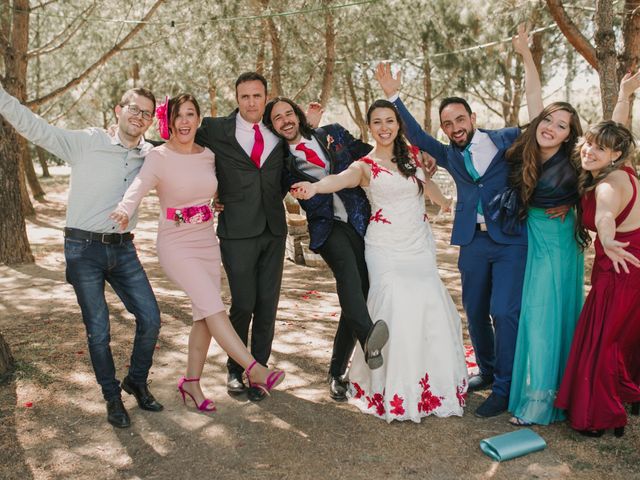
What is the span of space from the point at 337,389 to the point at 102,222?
74.3 inches

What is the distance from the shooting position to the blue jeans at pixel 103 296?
348 cm

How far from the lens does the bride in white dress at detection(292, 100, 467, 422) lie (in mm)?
3754

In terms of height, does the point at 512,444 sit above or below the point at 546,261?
below

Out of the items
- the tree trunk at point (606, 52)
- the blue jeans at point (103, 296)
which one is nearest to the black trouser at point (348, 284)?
the blue jeans at point (103, 296)

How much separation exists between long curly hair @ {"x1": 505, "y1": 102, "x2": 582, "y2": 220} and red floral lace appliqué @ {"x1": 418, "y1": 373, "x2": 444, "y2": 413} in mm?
1214

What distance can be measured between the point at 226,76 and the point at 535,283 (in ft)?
43.7

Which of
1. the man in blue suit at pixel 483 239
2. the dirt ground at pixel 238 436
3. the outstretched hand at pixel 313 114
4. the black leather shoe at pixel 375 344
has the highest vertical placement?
the outstretched hand at pixel 313 114

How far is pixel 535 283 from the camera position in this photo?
3711 millimetres

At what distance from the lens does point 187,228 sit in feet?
12.3

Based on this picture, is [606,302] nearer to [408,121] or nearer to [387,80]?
[408,121]

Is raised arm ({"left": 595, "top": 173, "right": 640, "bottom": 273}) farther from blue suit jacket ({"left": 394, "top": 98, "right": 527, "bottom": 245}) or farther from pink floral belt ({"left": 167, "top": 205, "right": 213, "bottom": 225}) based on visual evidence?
pink floral belt ({"left": 167, "top": 205, "right": 213, "bottom": 225})

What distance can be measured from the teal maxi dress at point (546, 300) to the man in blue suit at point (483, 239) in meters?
0.09

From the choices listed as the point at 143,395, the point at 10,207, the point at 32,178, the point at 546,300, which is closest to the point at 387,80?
the point at 546,300

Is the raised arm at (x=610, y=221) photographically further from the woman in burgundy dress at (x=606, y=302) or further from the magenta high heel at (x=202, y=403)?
the magenta high heel at (x=202, y=403)
